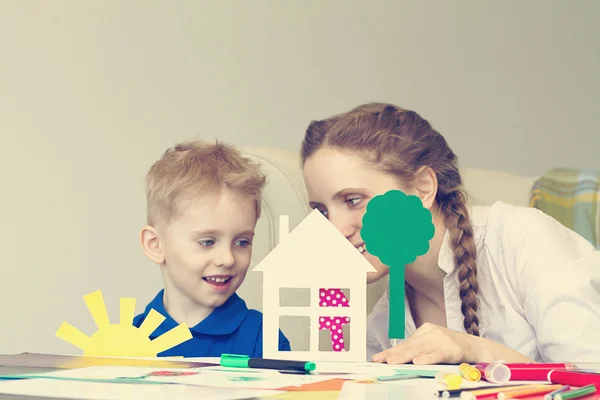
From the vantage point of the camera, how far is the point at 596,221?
4.99 feet

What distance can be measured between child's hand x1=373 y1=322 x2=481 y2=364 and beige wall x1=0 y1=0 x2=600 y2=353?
1.02 metres

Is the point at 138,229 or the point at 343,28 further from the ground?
the point at 343,28

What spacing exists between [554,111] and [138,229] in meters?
1.15

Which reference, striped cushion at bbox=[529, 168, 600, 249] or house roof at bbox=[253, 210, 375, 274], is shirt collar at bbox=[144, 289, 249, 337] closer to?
house roof at bbox=[253, 210, 375, 274]

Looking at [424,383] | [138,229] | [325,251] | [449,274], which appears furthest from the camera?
[138,229]

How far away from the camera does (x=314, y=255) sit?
31.4 inches

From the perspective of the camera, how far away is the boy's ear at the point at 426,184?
4.32 feet

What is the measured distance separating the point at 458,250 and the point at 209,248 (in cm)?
43

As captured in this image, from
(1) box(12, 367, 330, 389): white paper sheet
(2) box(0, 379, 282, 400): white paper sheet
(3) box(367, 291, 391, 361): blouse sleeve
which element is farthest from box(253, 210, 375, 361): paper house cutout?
(3) box(367, 291, 391, 361): blouse sleeve

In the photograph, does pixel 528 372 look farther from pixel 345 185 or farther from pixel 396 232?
pixel 345 185

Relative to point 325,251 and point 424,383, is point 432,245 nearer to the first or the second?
point 325,251

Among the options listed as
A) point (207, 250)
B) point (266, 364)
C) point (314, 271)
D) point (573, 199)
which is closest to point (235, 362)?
point (266, 364)

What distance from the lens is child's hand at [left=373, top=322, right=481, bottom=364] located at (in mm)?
800

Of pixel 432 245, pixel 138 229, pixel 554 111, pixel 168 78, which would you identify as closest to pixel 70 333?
pixel 432 245
